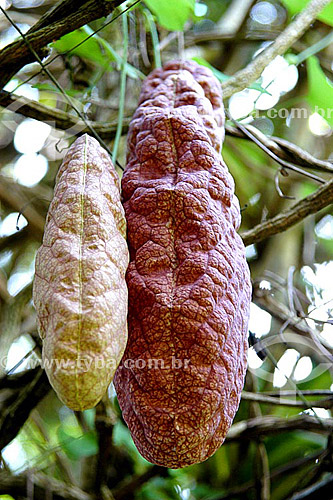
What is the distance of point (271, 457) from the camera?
1512 mm

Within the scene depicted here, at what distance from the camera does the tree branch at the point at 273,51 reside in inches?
48.9

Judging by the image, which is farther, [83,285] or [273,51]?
[273,51]

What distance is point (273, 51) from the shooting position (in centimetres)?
129

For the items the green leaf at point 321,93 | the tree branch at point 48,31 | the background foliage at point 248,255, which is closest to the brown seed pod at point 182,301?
the tree branch at point 48,31

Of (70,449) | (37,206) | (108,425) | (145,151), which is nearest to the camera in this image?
(145,151)

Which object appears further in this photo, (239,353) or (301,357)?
(301,357)

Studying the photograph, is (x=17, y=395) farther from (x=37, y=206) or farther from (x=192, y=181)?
(x=192, y=181)

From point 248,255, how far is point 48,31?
3.23 ft

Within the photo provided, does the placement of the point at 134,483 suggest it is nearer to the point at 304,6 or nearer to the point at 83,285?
the point at 83,285

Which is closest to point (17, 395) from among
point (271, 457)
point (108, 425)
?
point (108, 425)

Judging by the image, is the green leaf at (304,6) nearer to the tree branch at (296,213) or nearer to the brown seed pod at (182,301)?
the tree branch at (296,213)

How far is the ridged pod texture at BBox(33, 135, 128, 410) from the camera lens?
50 cm

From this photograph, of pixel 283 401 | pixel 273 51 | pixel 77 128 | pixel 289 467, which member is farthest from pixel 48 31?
pixel 289 467

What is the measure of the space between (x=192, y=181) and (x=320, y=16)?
906 millimetres
